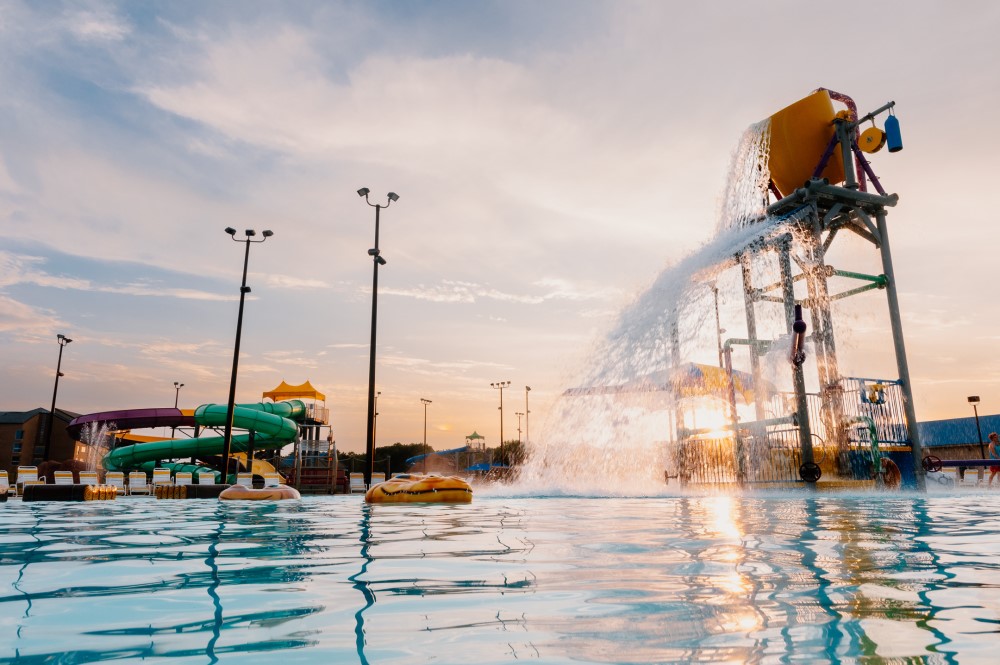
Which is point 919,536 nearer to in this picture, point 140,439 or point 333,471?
point 333,471

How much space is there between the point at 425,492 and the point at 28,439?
62823mm

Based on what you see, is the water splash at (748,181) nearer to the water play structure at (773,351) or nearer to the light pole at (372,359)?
the water play structure at (773,351)

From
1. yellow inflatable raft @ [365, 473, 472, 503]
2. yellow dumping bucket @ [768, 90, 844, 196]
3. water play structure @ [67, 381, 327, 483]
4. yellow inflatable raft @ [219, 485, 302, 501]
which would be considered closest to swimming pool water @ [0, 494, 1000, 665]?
yellow inflatable raft @ [365, 473, 472, 503]

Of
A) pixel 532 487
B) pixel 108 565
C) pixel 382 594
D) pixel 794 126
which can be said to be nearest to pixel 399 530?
pixel 108 565

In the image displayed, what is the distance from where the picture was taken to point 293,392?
1668 inches

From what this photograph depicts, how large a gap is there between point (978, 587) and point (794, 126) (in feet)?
50.4

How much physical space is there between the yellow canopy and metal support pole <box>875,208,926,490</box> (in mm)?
33295

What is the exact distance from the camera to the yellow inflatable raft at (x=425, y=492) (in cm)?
1205

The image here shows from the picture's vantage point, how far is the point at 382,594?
331 centimetres

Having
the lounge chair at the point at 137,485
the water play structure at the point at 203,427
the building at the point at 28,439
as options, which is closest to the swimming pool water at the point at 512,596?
the lounge chair at the point at 137,485

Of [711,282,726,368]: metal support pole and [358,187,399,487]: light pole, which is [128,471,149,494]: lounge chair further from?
[711,282,726,368]: metal support pole

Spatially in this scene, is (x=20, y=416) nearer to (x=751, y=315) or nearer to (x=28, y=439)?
(x=28, y=439)

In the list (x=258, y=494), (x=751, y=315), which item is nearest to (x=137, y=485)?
(x=258, y=494)

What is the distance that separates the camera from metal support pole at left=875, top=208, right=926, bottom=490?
14602mm
